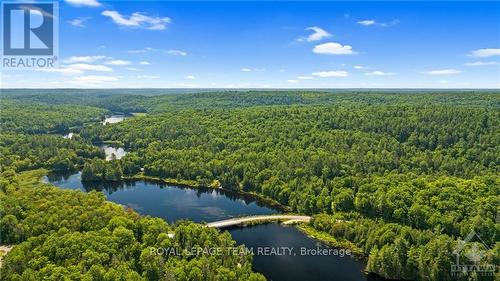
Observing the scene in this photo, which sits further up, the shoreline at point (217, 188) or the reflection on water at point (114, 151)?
the reflection on water at point (114, 151)

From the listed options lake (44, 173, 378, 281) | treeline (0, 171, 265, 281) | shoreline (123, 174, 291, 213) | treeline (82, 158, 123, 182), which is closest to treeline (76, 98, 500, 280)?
shoreline (123, 174, 291, 213)

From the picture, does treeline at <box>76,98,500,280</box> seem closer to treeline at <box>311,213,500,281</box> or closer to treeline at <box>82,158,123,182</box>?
treeline at <box>311,213,500,281</box>

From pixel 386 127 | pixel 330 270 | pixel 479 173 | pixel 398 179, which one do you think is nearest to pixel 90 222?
pixel 330 270

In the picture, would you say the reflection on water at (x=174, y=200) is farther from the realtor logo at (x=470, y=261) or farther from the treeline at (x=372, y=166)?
the realtor logo at (x=470, y=261)

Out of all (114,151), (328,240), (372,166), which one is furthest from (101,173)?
(372,166)

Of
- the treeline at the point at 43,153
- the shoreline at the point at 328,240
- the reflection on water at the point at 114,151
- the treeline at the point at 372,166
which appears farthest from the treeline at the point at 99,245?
the reflection on water at the point at 114,151

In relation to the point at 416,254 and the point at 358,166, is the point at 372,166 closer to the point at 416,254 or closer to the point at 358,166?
the point at 358,166
